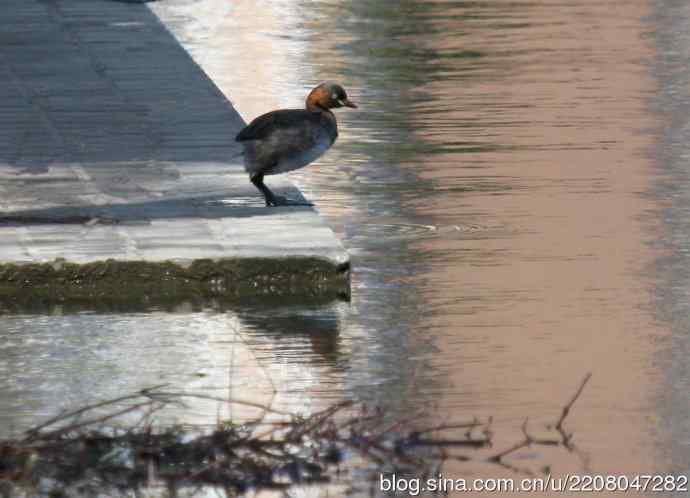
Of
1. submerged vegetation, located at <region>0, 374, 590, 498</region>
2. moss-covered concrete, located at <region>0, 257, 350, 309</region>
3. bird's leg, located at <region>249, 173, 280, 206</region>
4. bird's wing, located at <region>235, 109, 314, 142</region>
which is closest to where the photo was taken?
submerged vegetation, located at <region>0, 374, 590, 498</region>

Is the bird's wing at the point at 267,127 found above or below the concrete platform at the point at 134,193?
above

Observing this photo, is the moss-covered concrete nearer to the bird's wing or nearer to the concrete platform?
the concrete platform

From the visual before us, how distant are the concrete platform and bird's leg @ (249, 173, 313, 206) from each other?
8cm

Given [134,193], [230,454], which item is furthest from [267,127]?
[230,454]

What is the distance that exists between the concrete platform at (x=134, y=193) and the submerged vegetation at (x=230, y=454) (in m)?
2.47

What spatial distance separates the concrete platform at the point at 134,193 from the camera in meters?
9.98

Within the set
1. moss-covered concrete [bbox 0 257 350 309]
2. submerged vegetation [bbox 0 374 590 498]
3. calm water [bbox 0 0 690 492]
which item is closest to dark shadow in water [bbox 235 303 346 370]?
calm water [bbox 0 0 690 492]

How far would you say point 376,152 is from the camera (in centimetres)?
1383

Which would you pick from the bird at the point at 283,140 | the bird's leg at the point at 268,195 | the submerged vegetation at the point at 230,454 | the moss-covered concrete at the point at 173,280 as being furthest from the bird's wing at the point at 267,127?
the submerged vegetation at the point at 230,454

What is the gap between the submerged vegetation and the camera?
6.83 metres

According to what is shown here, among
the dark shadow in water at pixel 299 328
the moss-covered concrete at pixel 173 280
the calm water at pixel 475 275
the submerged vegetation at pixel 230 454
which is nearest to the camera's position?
the submerged vegetation at pixel 230 454

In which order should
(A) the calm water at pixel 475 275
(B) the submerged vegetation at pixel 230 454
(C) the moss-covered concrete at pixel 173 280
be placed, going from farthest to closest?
(C) the moss-covered concrete at pixel 173 280 → (A) the calm water at pixel 475 275 → (B) the submerged vegetation at pixel 230 454

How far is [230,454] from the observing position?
7.03 metres

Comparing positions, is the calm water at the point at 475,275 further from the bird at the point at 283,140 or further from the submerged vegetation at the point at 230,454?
the bird at the point at 283,140
